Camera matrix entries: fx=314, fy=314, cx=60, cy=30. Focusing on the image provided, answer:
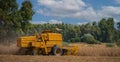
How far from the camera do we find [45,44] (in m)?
32.9

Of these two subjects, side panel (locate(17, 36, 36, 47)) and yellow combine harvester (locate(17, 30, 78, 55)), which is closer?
side panel (locate(17, 36, 36, 47))

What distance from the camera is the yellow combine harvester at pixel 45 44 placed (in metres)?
32.6

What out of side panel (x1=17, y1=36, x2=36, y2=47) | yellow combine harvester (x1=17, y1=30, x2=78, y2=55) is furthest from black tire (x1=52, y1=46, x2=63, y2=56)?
side panel (x1=17, y1=36, x2=36, y2=47)

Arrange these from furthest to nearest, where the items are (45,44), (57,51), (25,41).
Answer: (57,51)
(45,44)
(25,41)

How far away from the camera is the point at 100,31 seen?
12094 cm

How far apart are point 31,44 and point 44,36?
1604 millimetres

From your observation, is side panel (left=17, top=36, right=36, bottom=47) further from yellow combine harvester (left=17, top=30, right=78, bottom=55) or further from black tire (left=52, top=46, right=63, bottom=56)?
black tire (left=52, top=46, right=63, bottom=56)

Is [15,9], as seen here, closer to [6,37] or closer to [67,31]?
[6,37]

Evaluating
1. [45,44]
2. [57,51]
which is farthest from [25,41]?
[57,51]

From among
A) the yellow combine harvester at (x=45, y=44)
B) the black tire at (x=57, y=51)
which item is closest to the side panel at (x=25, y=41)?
the yellow combine harvester at (x=45, y=44)

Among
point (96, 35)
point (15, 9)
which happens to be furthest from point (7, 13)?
point (96, 35)

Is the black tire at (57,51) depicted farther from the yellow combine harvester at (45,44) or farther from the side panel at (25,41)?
the side panel at (25,41)

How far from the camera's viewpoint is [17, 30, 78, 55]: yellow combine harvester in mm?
32625

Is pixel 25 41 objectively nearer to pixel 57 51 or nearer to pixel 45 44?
pixel 45 44
